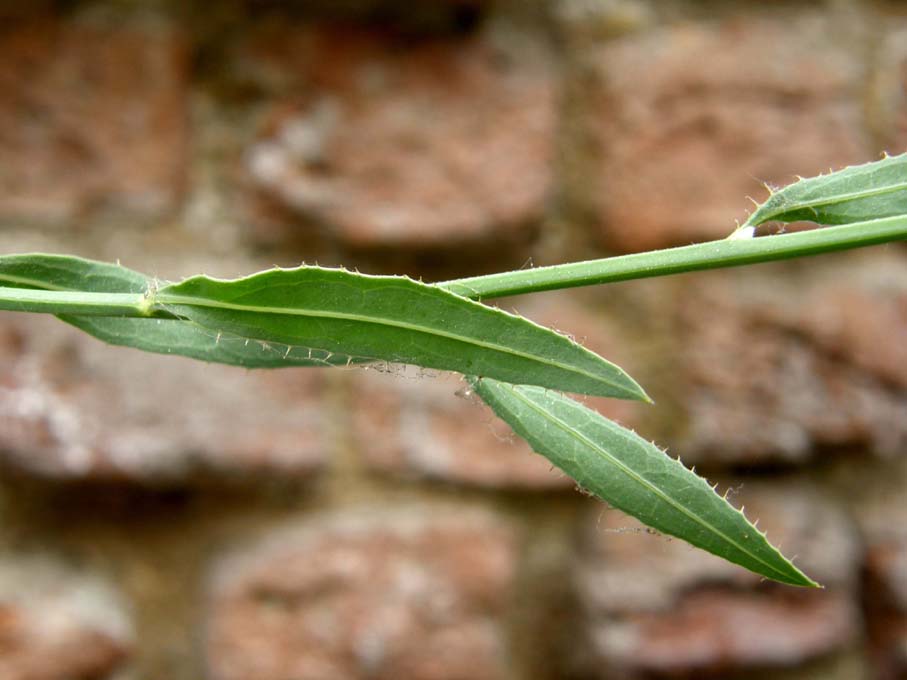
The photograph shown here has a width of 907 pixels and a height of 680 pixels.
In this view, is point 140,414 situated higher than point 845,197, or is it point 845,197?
point 140,414

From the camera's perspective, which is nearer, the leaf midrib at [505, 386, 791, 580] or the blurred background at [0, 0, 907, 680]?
the leaf midrib at [505, 386, 791, 580]

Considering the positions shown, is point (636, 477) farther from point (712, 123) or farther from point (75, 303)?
point (712, 123)

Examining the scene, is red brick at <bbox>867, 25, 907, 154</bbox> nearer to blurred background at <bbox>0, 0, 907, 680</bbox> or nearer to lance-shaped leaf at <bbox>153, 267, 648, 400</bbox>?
blurred background at <bbox>0, 0, 907, 680</bbox>

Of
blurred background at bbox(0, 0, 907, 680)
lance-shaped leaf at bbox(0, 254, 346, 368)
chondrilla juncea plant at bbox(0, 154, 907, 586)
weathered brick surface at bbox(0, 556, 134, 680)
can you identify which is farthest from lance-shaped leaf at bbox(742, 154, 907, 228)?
weathered brick surface at bbox(0, 556, 134, 680)

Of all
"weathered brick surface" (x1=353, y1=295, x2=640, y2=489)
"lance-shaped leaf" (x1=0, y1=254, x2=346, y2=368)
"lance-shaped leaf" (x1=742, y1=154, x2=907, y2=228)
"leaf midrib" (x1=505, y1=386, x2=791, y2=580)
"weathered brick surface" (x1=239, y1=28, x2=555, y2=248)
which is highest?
"weathered brick surface" (x1=239, y1=28, x2=555, y2=248)

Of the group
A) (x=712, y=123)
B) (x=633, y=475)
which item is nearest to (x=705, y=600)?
(x=712, y=123)

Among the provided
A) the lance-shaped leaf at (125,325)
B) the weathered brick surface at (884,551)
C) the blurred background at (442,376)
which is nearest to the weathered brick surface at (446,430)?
the blurred background at (442,376)

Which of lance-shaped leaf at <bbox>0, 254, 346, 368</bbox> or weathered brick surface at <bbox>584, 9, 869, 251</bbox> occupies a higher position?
weathered brick surface at <bbox>584, 9, 869, 251</bbox>

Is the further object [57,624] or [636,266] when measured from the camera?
[57,624]
